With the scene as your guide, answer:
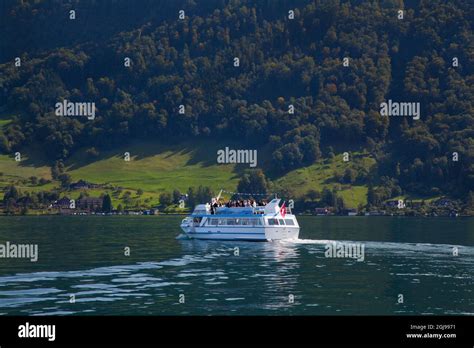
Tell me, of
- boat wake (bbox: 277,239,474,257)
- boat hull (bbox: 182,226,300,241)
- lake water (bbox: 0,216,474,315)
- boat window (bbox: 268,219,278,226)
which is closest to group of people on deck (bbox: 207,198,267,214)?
boat hull (bbox: 182,226,300,241)

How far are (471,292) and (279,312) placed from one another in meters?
21.2

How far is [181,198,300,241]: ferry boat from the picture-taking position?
437 ft

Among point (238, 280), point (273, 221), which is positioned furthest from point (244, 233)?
point (238, 280)

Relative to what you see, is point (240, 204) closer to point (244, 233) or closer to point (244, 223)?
point (244, 223)

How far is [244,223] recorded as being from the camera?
136m

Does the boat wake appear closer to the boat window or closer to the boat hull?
the boat hull

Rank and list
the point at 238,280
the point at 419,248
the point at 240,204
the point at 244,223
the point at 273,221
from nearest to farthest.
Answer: the point at 238,280, the point at 419,248, the point at 273,221, the point at 244,223, the point at 240,204

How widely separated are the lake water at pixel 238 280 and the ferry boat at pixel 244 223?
8.57 m

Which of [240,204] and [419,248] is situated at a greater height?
[240,204]

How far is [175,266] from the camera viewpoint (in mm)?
94938

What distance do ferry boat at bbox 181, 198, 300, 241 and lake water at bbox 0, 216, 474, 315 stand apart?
8.57m

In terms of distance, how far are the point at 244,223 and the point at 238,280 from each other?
55.3 metres
